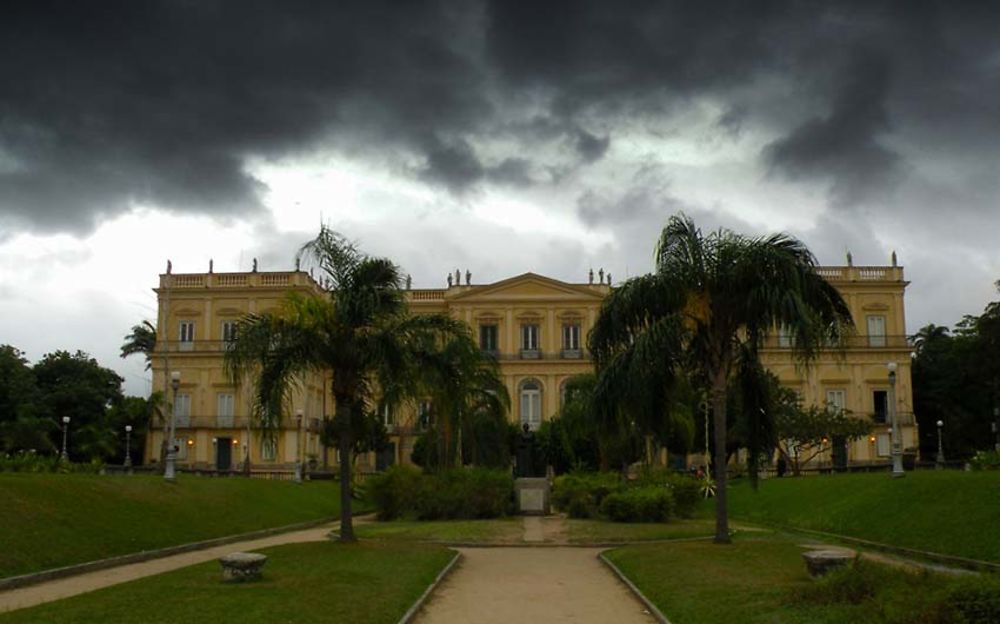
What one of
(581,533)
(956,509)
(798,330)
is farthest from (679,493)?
(798,330)

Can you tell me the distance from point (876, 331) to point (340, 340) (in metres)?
54.4

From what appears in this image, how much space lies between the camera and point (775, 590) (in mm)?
12219

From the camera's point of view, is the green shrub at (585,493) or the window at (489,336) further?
the window at (489,336)

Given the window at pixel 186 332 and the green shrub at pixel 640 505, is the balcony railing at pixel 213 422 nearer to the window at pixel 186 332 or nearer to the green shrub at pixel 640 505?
the window at pixel 186 332

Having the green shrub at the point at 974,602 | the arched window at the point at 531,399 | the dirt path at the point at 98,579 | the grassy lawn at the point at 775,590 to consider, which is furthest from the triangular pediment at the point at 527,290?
the green shrub at the point at 974,602

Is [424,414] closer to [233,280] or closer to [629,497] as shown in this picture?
[629,497]

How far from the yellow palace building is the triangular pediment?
7 cm

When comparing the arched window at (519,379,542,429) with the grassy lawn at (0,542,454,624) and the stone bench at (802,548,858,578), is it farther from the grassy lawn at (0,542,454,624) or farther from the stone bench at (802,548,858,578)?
the stone bench at (802,548,858,578)

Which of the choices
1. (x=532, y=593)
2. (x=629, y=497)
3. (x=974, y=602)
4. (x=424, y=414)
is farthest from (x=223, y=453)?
(x=974, y=602)

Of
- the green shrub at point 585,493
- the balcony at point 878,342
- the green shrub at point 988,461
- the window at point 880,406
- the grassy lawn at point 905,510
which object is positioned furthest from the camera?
the balcony at point 878,342

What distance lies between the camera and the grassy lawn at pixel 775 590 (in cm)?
905

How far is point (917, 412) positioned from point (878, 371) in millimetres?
5070

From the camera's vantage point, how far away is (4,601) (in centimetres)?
1264

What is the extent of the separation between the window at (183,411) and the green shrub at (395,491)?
35.6 metres
